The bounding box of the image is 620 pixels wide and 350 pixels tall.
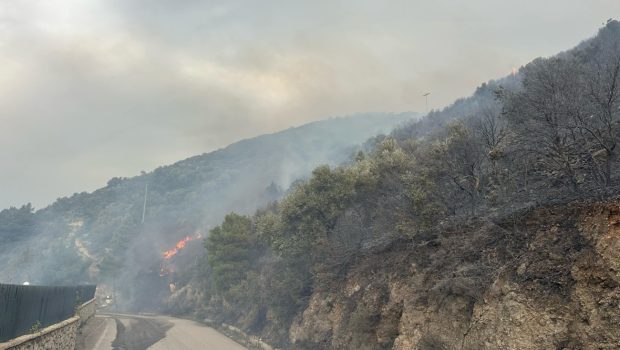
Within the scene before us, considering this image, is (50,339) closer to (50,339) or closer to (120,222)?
(50,339)

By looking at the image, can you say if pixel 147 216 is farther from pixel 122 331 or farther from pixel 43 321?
pixel 43 321

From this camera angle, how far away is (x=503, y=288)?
1529 centimetres

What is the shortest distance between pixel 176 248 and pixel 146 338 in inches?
2861

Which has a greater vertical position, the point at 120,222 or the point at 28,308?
the point at 120,222

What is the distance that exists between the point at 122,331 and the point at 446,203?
39.7 m

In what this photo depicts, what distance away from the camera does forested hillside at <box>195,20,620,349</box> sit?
46.8 feet

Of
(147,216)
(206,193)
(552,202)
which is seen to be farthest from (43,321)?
(206,193)

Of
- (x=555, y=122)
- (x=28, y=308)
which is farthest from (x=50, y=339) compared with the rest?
(x=555, y=122)

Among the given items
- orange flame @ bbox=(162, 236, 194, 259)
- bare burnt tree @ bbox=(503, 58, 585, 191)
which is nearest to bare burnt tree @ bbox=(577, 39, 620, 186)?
bare burnt tree @ bbox=(503, 58, 585, 191)

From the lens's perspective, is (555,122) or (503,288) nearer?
(503,288)

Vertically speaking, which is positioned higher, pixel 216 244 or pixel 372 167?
pixel 372 167

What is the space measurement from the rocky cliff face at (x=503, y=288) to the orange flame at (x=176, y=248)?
295ft

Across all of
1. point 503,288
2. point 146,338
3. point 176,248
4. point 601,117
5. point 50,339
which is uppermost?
point 601,117

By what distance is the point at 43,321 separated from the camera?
24516 mm
